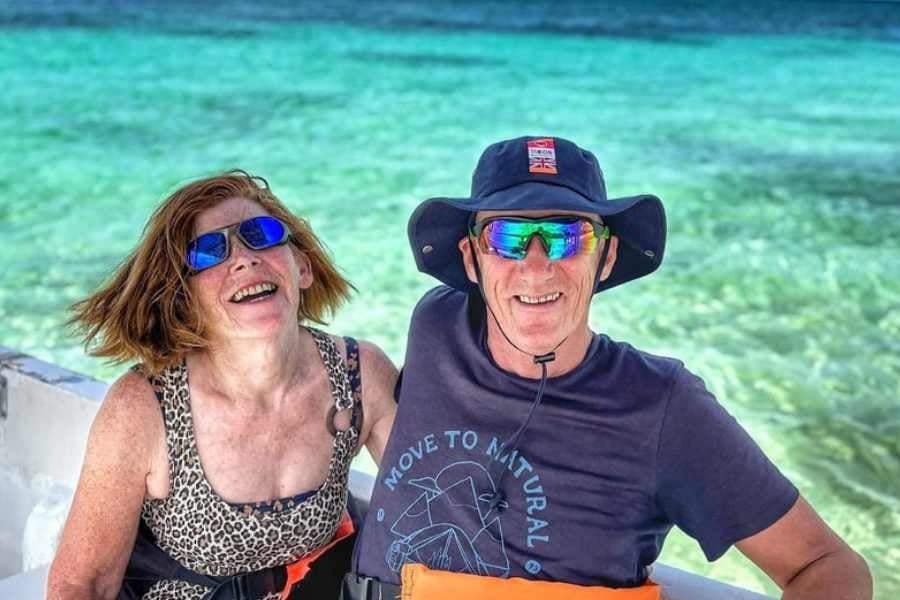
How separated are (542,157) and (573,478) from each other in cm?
56

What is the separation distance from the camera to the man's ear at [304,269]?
84.7 inches

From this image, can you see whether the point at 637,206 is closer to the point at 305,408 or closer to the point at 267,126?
the point at 305,408

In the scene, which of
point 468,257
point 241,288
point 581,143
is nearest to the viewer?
point 241,288

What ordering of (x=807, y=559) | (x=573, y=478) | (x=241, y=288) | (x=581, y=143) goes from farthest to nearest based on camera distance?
(x=581, y=143)
(x=241, y=288)
(x=573, y=478)
(x=807, y=559)

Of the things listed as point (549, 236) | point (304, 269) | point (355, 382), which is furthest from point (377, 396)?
point (549, 236)

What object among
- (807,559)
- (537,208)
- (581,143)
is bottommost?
(581,143)

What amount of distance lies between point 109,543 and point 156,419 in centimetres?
23

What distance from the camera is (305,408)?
82.4 inches

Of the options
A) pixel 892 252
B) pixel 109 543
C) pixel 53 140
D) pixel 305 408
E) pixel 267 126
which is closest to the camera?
pixel 109 543

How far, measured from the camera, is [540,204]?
1860mm

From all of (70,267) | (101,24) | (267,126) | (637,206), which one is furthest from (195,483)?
(101,24)

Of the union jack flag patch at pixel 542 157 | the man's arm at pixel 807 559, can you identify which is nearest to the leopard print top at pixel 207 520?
the union jack flag patch at pixel 542 157

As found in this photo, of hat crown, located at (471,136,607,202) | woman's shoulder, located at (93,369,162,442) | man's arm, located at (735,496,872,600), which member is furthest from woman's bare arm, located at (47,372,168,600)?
man's arm, located at (735,496,872,600)

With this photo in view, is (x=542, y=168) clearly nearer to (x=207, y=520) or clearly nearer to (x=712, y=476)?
(x=712, y=476)
